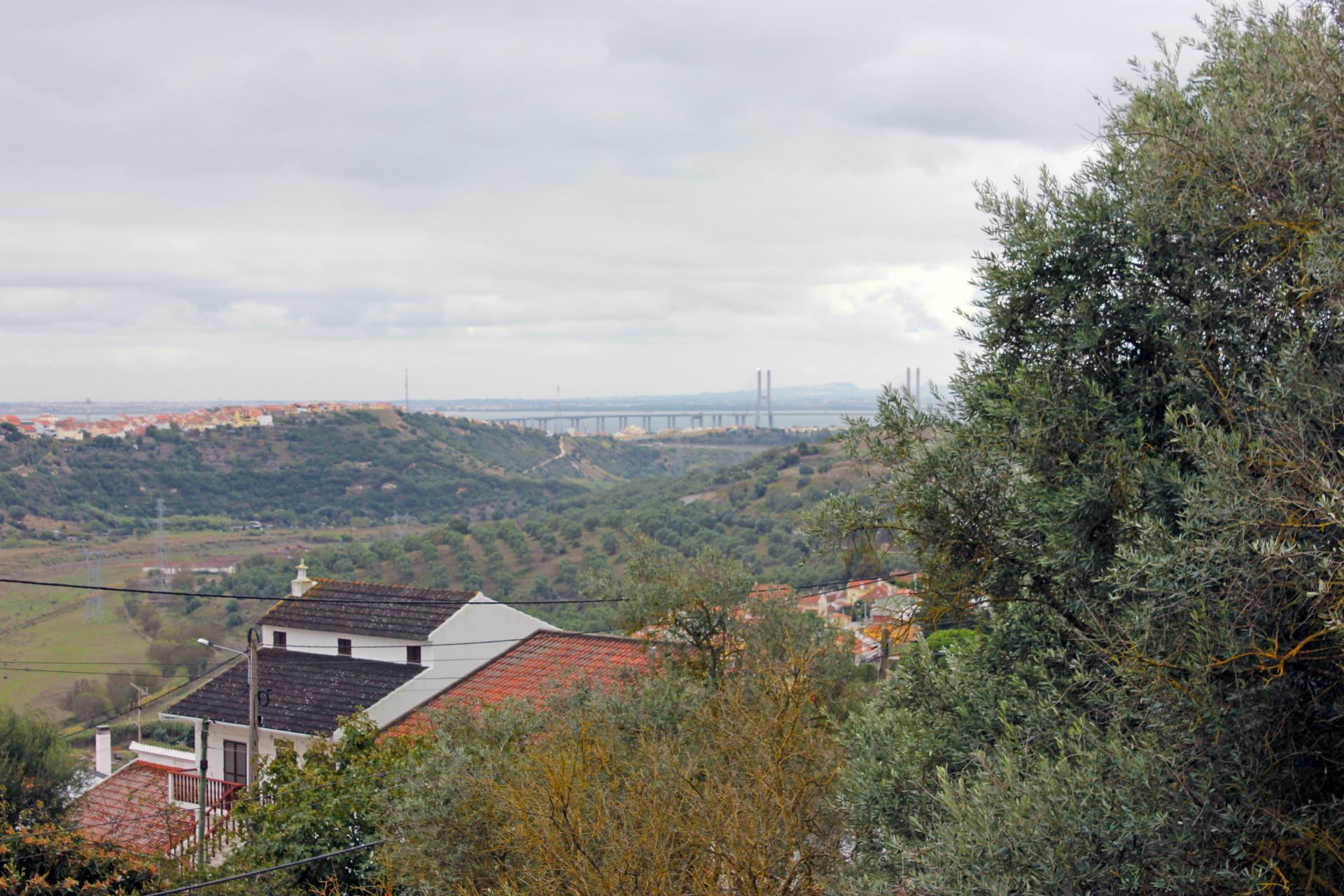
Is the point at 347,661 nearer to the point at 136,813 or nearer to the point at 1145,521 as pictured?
the point at 136,813

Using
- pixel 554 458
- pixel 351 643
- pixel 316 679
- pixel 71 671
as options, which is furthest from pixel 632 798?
pixel 554 458

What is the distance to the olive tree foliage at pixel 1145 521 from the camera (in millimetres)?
4676

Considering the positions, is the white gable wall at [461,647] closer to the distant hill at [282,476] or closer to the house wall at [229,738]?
the house wall at [229,738]

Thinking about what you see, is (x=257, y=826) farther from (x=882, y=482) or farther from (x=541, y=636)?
(x=882, y=482)

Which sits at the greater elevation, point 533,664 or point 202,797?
point 533,664

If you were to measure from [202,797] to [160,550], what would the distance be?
141 ft

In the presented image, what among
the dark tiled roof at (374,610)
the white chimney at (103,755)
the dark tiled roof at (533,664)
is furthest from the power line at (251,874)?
the white chimney at (103,755)

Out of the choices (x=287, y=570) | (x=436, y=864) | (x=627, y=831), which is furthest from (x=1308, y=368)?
(x=287, y=570)

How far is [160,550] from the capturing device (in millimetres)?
53188

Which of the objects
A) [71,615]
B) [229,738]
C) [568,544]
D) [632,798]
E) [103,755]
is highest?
[632,798]

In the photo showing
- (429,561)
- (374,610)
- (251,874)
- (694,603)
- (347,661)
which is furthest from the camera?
(429,561)

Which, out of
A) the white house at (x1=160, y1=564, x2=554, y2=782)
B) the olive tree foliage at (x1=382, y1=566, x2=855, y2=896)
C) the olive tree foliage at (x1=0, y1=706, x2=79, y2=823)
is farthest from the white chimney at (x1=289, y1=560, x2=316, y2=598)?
the olive tree foliage at (x1=382, y1=566, x2=855, y2=896)

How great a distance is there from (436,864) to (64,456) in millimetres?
64124

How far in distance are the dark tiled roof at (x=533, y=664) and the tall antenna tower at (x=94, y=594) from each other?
102ft
